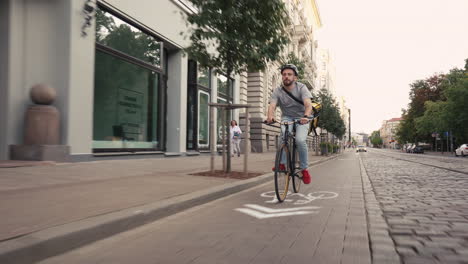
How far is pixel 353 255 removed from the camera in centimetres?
280

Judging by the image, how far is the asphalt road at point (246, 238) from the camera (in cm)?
278

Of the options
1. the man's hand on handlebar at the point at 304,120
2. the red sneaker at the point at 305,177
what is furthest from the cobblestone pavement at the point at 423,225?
the man's hand on handlebar at the point at 304,120

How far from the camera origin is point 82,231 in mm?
3033

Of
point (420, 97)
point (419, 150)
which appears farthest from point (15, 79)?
point (420, 97)

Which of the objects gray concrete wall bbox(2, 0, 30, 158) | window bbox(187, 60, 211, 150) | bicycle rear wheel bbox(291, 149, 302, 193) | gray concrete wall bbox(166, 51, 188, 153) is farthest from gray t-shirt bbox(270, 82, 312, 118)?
window bbox(187, 60, 211, 150)

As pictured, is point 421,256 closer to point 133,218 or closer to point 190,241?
point 190,241

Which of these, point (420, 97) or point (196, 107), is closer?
point (196, 107)

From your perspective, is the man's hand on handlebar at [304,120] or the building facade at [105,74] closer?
the man's hand on handlebar at [304,120]

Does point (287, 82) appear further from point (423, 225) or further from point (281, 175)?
point (423, 225)

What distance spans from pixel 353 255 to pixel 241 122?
21756 millimetres

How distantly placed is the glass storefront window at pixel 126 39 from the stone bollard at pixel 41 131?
248 centimetres

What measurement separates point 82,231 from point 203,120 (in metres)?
14.8

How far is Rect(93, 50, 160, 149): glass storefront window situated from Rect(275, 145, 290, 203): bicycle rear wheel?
6.76 m

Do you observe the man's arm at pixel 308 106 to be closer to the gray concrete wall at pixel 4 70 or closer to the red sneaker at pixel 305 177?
the red sneaker at pixel 305 177
